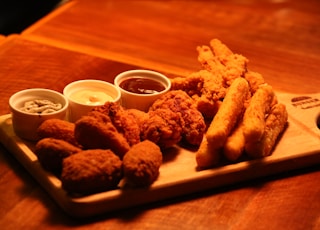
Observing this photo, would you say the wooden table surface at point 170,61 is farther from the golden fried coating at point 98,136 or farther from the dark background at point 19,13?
the dark background at point 19,13

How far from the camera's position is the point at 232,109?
1.16 meters

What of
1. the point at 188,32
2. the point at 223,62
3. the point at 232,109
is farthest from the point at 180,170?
the point at 188,32

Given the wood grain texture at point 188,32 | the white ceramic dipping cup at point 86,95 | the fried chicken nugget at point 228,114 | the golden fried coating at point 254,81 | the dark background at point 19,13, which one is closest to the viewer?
the fried chicken nugget at point 228,114

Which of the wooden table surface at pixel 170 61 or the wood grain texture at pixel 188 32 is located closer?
the wooden table surface at pixel 170 61

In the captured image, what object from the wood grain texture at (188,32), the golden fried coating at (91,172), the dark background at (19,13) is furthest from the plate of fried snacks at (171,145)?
the dark background at (19,13)

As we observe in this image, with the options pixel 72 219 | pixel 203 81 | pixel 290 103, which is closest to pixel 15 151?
pixel 72 219

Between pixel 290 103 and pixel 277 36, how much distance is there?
2.19 feet

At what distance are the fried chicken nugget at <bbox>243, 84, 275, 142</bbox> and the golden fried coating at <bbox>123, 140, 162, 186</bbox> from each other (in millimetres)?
200

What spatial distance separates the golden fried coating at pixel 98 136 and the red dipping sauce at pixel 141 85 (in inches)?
10.7

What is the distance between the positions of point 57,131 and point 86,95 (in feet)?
0.68

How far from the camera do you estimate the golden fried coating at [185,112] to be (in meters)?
1.19

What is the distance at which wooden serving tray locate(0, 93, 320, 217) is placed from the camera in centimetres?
100

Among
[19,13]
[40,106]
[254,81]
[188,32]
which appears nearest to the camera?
[40,106]

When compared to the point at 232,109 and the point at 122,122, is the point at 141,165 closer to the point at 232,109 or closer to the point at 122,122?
the point at 122,122
